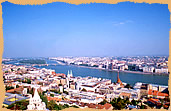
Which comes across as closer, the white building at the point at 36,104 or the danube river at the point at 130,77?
the white building at the point at 36,104

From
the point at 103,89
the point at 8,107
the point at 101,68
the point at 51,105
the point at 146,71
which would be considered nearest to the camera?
the point at 8,107

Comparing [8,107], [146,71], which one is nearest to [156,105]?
[8,107]

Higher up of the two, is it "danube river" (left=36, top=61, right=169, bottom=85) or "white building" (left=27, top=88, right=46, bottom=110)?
"white building" (left=27, top=88, right=46, bottom=110)

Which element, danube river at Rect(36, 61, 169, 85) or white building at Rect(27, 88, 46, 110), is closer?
white building at Rect(27, 88, 46, 110)

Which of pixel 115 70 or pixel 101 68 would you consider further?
pixel 101 68

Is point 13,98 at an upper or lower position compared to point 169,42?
lower

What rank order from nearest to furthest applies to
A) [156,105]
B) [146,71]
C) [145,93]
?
[156,105] → [145,93] → [146,71]

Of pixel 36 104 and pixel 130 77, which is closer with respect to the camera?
pixel 36 104

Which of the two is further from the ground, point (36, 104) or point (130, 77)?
point (36, 104)

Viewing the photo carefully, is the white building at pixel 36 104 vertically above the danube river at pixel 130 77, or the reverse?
the white building at pixel 36 104

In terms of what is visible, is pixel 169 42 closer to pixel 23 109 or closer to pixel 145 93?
pixel 145 93

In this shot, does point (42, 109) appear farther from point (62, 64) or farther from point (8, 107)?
point (62, 64)
